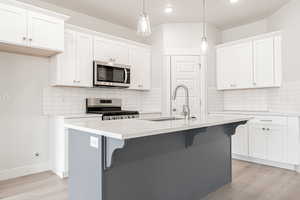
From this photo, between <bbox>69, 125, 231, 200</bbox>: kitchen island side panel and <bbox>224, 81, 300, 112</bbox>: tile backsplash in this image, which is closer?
<bbox>69, 125, 231, 200</bbox>: kitchen island side panel

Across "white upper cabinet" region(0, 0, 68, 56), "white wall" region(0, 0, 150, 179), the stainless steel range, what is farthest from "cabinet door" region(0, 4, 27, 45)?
the stainless steel range

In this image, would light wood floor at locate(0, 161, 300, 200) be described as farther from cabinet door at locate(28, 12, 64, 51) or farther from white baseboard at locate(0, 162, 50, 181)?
cabinet door at locate(28, 12, 64, 51)

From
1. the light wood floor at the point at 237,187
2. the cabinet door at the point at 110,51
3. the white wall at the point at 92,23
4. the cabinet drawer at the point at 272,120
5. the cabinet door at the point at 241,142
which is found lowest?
the light wood floor at the point at 237,187

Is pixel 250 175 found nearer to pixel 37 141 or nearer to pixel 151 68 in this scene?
pixel 151 68

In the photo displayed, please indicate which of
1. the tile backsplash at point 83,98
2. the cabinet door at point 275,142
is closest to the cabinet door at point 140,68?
the tile backsplash at point 83,98

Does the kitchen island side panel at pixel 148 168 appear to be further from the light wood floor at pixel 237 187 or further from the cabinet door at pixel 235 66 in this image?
the cabinet door at pixel 235 66

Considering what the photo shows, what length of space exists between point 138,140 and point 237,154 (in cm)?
309

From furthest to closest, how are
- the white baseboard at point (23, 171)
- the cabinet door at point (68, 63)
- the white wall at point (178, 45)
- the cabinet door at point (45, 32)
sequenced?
the white wall at point (178, 45) → the cabinet door at point (68, 63) → the white baseboard at point (23, 171) → the cabinet door at point (45, 32)

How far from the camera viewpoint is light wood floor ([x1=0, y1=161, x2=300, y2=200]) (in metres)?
2.43

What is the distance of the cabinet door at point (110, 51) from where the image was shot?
3.73 metres

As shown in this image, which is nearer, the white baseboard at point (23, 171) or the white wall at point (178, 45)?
the white baseboard at point (23, 171)

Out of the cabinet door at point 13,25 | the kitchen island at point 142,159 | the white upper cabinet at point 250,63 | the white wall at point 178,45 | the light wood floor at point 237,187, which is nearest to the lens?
the kitchen island at point 142,159

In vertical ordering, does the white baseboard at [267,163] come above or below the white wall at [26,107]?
below

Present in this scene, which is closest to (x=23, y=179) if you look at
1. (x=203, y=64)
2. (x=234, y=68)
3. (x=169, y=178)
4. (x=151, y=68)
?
(x=169, y=178)
